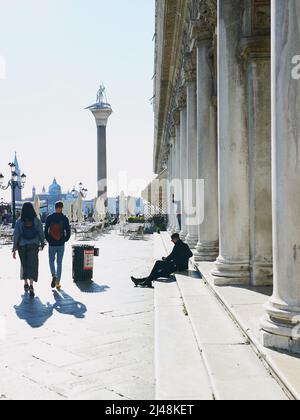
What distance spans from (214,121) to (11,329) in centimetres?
651

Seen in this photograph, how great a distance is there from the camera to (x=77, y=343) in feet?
17.8

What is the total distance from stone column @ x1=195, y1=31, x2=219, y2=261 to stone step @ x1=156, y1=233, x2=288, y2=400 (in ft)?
11.3

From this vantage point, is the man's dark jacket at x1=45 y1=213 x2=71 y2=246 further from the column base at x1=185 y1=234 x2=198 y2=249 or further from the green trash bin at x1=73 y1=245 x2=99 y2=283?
the column base at x1=185 y1=234 x2=198 y2=249

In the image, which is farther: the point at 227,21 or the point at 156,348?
the point at 227,21

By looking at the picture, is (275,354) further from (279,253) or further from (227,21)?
(227,21)

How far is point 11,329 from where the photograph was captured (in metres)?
6.12

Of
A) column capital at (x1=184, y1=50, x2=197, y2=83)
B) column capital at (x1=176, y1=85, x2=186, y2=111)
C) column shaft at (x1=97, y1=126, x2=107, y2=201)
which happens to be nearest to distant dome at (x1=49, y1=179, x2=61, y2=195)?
column shaft at (x1=97, y1=126, x2=107, y2=201)

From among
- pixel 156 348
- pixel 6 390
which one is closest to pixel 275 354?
pixel 156 348

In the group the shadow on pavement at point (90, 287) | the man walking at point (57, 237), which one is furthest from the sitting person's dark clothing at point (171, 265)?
the man walking at point (57, 237)

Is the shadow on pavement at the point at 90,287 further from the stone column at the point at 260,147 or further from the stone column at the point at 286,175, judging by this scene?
the stone column at the point at 286,175

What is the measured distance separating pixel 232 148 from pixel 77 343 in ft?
12.6

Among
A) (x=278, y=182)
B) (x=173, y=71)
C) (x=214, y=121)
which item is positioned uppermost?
(x=173, y=71)

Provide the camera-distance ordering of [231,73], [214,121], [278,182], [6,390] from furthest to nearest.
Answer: [214,121] < [231,73] < [278,182] < [6,390]
